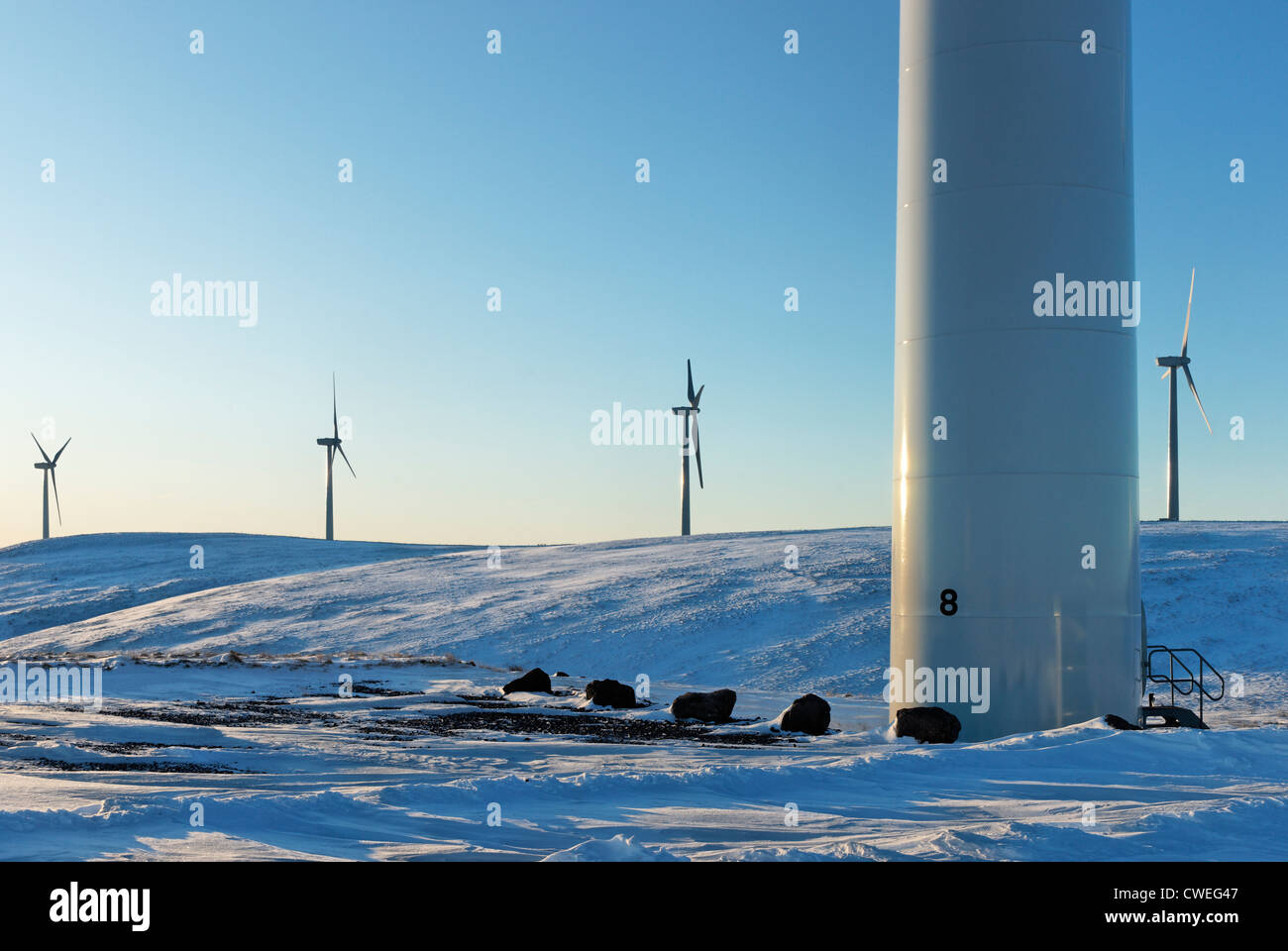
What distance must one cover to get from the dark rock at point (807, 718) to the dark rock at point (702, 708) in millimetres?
2209

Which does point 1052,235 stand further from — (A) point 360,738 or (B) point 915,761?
(A) point 360,738

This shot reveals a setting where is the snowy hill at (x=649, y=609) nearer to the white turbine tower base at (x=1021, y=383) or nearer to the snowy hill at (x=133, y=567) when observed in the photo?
the snowy hill at (x=133, y=567)

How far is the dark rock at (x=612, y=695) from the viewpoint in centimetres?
2209

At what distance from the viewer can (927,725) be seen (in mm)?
17250

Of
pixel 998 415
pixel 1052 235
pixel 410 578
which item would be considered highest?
pixel 1052 235

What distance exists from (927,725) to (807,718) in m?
1.83

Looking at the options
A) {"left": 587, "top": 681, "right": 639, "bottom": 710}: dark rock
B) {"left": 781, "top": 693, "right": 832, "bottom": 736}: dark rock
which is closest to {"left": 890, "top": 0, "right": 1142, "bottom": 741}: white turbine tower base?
{"left": 781, "top": 693, "right": 832, "bottom": 736}: dark rock

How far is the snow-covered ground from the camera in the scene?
317 inches

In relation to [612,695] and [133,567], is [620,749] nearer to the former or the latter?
[612,695]

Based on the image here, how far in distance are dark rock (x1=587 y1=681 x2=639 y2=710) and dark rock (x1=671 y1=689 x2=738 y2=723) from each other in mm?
1658

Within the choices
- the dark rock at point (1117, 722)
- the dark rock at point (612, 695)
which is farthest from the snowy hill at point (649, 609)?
the dark rock at point (1117, 722)
